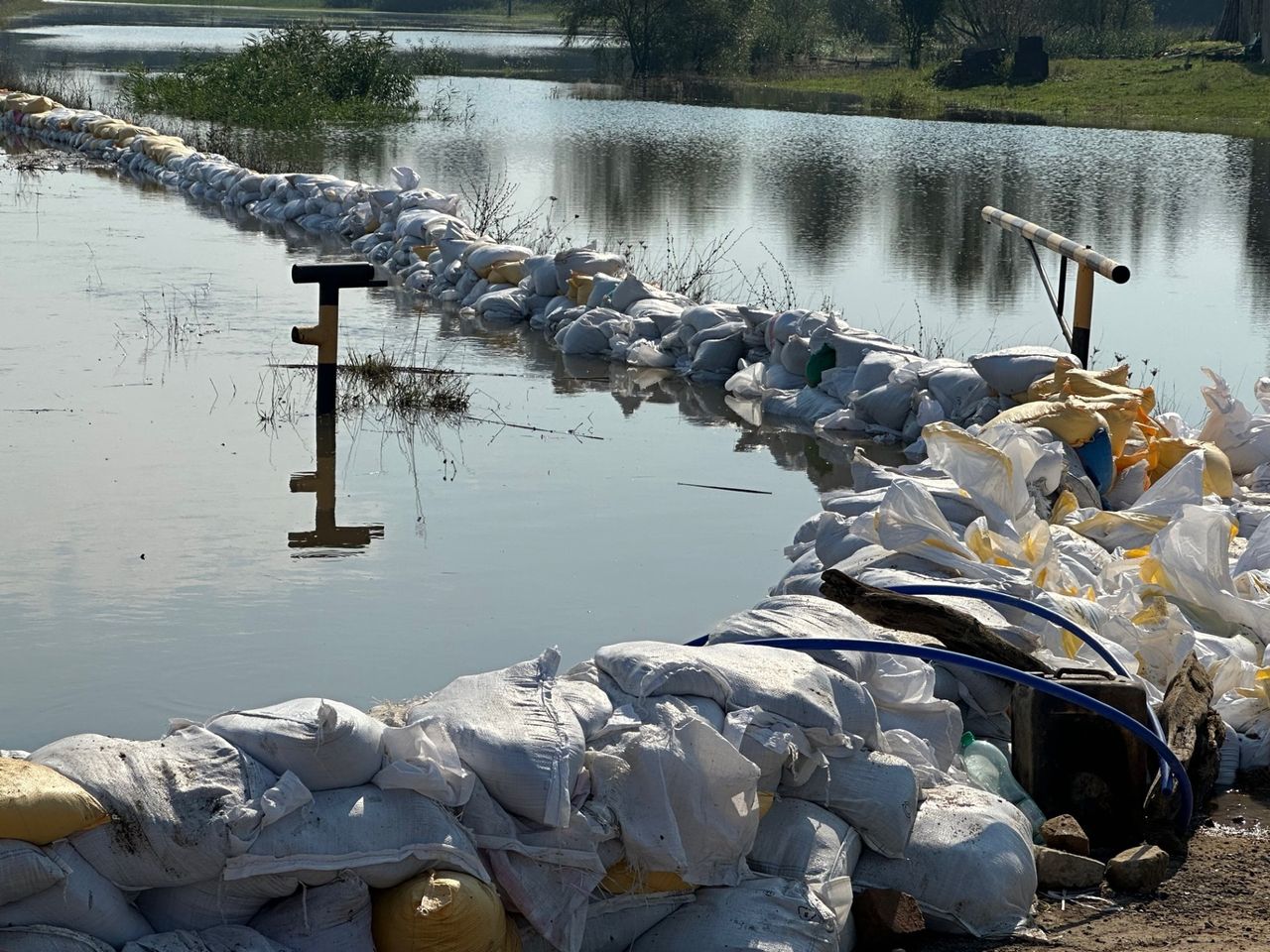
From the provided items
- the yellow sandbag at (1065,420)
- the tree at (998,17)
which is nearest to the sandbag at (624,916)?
the yellow sandbag at (1065,420)

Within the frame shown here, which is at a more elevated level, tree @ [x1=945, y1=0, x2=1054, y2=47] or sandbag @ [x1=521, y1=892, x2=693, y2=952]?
tree @ [x1=945, y1=0, x2=1054, y2=47]

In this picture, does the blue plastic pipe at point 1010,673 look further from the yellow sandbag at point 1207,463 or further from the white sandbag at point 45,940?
the yellow sandbag at point 1207,463

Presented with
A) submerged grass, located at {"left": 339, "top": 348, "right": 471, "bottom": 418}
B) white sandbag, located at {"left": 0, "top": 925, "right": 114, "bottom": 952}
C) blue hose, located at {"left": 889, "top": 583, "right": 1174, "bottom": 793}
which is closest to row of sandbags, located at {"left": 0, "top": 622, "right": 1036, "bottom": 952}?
white sandbag, located at {"left": 0, "top": 925, "right": 114, "bottom": 952}

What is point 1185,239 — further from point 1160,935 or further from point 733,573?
point 1160,935

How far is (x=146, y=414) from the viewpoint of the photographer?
21.2 feet

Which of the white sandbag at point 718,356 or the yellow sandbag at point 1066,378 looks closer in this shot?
the yellow sandbag at point 1066,378

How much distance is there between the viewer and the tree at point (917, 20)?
123ft

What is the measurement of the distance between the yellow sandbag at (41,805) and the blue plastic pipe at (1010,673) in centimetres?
135

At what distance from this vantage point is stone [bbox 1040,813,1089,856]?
314 centimetres

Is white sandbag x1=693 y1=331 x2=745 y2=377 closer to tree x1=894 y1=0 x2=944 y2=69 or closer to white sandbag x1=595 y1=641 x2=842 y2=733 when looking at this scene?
white sandbag x1=595 y1=641 x2=842 y2=733

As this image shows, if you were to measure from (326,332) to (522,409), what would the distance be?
3.47ft

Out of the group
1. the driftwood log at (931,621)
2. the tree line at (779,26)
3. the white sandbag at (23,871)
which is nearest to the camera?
the white sandbag at (23,871)

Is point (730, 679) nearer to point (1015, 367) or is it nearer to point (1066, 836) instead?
point (1066, 836)

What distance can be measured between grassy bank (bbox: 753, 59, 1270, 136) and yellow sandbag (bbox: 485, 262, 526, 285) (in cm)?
1735
